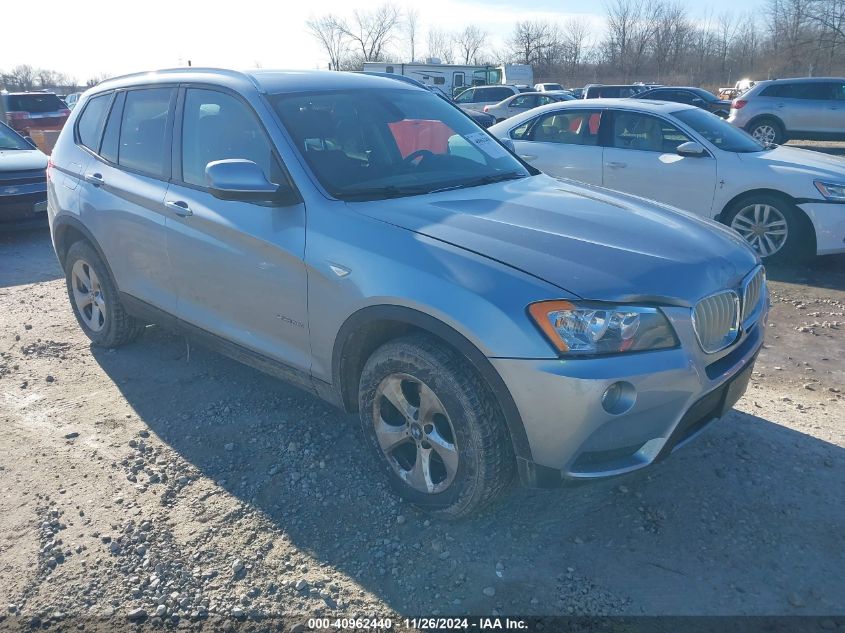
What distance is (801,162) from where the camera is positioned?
674 centimetres

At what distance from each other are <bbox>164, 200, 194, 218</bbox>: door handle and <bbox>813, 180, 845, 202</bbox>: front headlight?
5658 mm

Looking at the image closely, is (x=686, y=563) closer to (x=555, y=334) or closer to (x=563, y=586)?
(x=563, y=586)

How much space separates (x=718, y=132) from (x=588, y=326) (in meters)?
5.71

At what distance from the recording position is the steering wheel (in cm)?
365

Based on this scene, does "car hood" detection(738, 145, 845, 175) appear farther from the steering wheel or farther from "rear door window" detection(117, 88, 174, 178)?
"rear door window" detection(117, 88, 174, 178)

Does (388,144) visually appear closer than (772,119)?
Yes

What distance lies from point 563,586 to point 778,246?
5.35 meters

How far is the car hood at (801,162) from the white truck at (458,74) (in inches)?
1251

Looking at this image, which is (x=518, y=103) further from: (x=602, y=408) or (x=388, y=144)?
(x=602, y=408)

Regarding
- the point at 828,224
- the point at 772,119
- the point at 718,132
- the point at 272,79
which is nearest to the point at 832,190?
the point at 828,224

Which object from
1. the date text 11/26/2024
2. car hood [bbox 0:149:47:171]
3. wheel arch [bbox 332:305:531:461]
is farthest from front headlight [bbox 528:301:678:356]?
car hood [bbox 0:149:47:171]

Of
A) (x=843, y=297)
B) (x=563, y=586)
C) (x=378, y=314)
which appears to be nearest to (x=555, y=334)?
(x=378, y=314)

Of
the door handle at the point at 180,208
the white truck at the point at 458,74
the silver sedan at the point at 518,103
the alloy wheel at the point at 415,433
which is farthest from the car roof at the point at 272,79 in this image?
the white truck at the point at 458,74

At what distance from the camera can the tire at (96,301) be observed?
4695 mm
